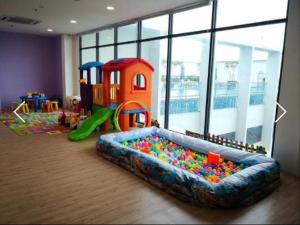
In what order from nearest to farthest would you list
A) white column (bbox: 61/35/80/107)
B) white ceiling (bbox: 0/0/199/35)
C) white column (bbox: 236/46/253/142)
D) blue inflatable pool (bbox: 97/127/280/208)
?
blue inflatable pool (bbox: 97/127/280/208)
white ceiling (bbox: 0/0/199/35)
white column (bbox: 236/46/253/142)
white column (bbox: 61/35/80/107)

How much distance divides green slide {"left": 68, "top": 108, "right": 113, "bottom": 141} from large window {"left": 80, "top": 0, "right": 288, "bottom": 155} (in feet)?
4.60

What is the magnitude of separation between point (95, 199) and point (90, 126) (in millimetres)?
2686

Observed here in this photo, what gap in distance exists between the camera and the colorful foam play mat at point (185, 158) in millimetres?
3254

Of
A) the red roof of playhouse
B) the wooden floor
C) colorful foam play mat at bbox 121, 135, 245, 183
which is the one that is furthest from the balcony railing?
the wooden floor

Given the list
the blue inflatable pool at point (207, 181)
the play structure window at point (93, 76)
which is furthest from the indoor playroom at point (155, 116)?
the play structure window at point (93, 76)

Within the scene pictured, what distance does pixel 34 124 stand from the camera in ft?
20.8

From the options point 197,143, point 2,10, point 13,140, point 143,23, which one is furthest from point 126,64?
point 2,10

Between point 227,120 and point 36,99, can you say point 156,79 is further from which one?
point 36,99

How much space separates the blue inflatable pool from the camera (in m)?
2.49

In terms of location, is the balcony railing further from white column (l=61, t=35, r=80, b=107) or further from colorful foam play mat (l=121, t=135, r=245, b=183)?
white column (l=61, t=35, r=80, b=107)

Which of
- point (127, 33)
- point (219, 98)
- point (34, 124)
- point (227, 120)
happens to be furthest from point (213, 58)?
point (34, 124)

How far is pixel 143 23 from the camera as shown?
6191 mm

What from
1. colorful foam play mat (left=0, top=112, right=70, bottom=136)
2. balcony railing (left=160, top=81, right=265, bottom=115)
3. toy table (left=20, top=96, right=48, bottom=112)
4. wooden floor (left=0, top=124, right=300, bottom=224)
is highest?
balcony railing (left=160, top=81, right=265, bottom=115)

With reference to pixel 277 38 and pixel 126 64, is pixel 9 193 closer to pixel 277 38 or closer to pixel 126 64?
pixel 126 64
